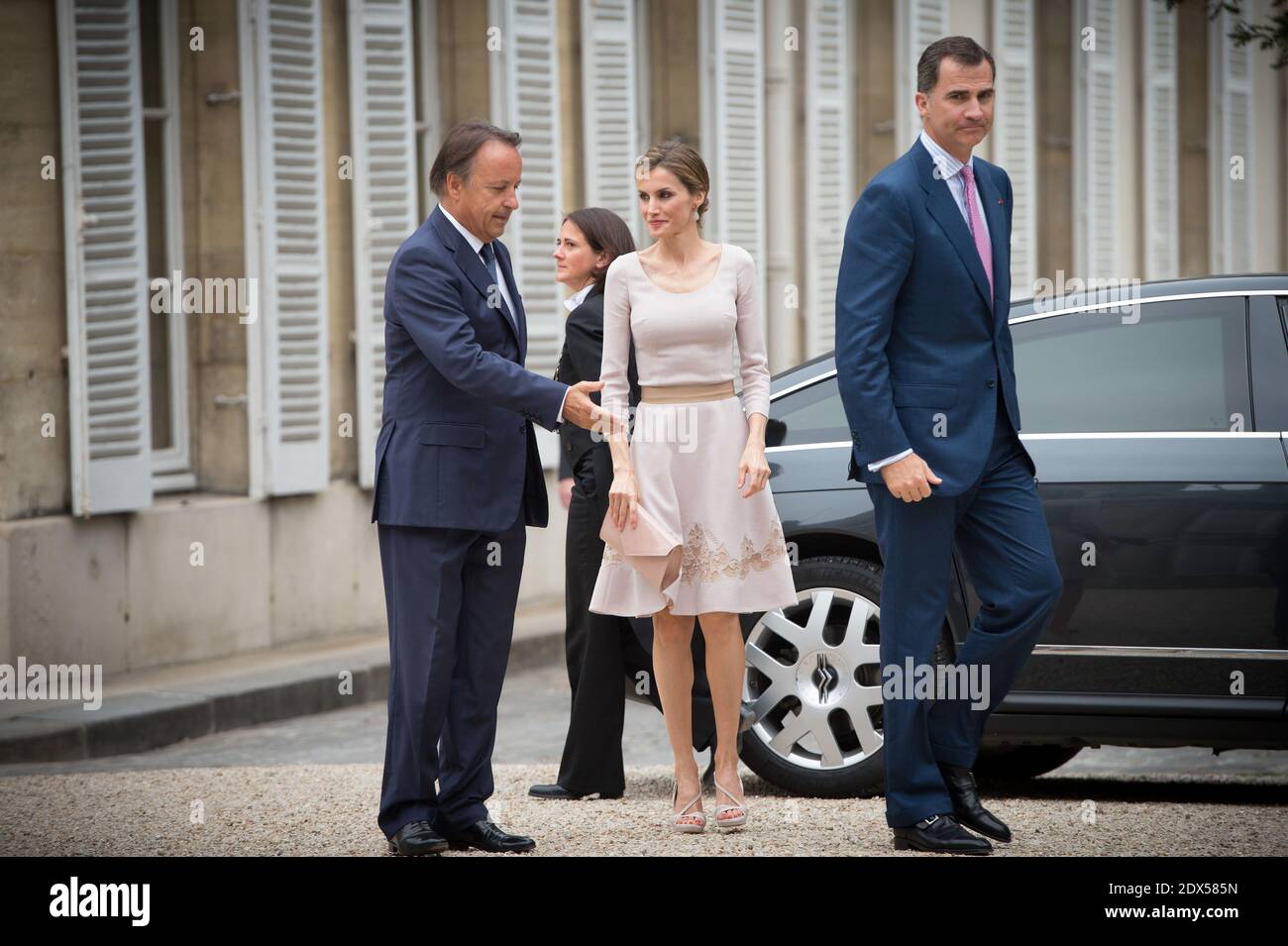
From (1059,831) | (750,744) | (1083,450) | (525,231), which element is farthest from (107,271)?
(1059,831)

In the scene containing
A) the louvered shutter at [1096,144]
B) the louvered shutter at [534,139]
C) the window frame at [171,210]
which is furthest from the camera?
the louvered shutter at [1096,144]

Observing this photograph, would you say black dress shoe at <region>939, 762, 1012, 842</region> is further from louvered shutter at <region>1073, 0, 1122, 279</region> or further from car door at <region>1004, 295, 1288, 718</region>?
louvered shutter at <region>1073, 0, 1122, 279</region>

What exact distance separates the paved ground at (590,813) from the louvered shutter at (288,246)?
306cm

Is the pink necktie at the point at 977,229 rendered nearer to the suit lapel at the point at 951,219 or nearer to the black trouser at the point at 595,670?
the suit lapel at the point at 951,219

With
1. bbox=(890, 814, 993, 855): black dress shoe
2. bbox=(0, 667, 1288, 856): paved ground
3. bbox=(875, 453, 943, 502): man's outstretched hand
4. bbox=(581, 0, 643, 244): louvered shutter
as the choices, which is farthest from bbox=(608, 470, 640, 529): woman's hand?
bbox=(581, 0, 643, 244): louvered shutter

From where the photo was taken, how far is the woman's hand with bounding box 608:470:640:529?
18.1ft

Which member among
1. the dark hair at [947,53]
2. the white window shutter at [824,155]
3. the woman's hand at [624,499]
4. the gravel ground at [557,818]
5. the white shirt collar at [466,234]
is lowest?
the gravel ground at [557,818]

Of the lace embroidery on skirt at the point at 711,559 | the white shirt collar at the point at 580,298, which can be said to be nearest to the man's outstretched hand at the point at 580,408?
the lace embroidery on skirt at the point at 711,559

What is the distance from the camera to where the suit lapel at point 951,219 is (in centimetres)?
519

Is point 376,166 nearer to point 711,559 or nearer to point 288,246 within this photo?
point 288,246

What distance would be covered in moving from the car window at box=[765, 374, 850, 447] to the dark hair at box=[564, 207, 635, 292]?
0.71m

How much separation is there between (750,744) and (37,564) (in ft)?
13.7

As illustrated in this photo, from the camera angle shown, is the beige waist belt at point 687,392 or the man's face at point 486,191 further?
the beige waist belt at point 687,392

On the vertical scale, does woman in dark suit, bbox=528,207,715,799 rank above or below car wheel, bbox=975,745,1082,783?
above
